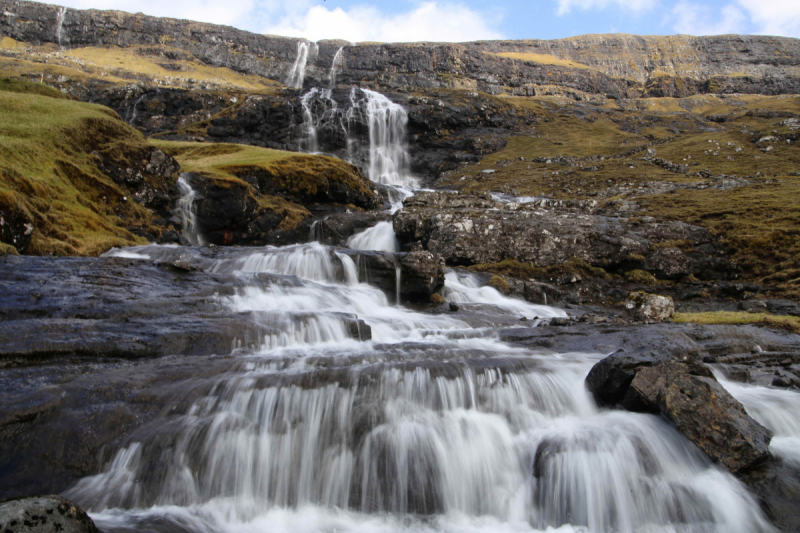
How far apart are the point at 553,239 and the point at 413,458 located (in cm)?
1722

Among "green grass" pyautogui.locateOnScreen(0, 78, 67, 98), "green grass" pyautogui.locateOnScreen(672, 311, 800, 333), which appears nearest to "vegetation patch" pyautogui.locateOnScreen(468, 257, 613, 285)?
"green grass" pyautogui.locateOnScreen(672, 311, 800, 333)

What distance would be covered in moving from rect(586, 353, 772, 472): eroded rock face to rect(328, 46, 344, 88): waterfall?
122 metres

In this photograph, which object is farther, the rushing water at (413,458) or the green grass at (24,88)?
the green grass at (24,88)

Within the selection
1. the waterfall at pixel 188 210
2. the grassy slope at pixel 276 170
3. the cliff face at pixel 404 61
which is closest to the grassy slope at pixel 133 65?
the cliff face at pixel 404 61

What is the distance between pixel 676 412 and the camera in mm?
5852

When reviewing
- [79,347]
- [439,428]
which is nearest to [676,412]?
[439,428]

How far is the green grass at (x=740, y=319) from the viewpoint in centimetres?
1188

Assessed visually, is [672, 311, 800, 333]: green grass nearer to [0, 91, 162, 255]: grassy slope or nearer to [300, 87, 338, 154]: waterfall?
[0, 91, 162, 255]: grassy slope

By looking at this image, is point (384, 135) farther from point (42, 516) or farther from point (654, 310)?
point (42, 516)

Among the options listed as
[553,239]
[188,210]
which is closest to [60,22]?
[188,210]

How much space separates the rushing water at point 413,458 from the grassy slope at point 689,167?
1517cm

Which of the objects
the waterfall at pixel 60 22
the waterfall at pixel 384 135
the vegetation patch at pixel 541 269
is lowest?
the vegetation patch at pixel 541 269

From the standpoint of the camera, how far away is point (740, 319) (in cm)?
1260

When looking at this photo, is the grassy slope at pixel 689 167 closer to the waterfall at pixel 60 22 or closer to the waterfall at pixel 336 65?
the waterfall at pixel 336 65
